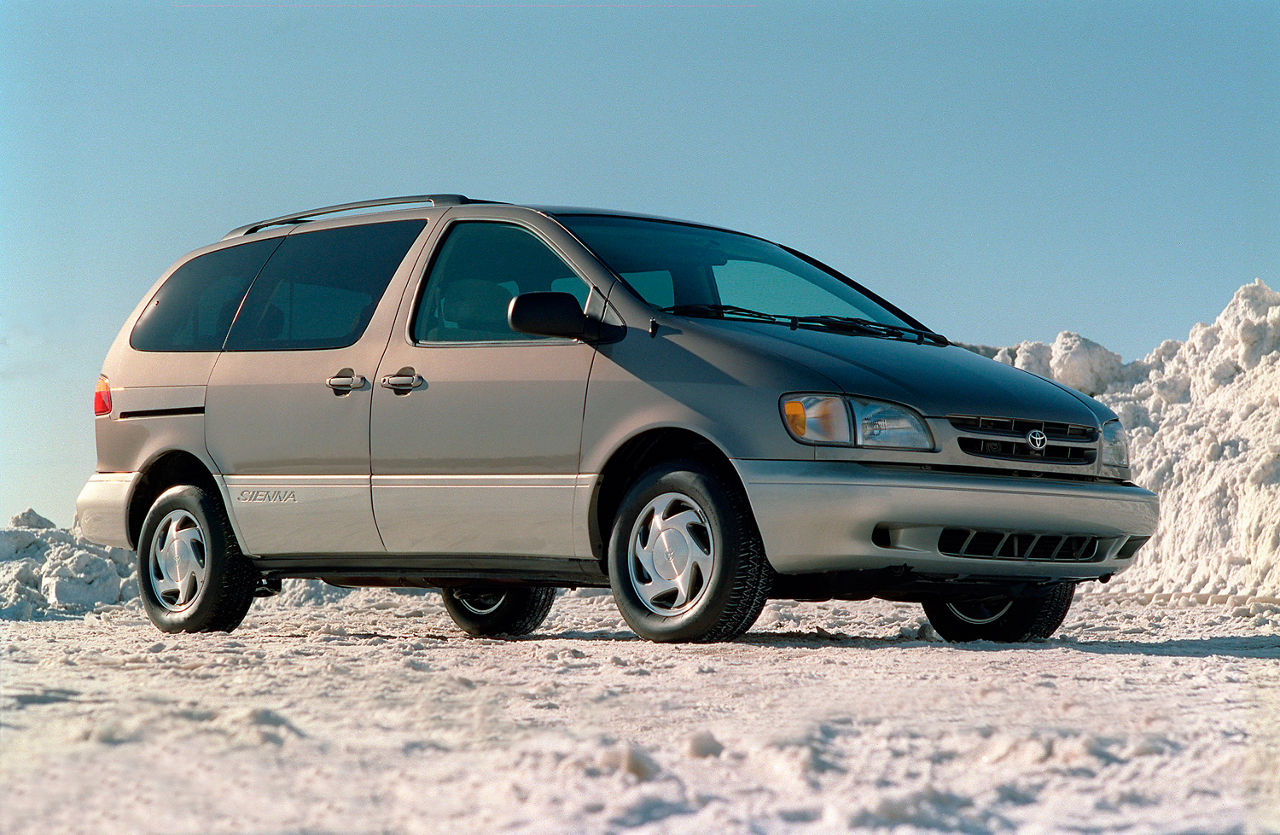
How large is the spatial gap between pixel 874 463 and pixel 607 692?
5.18 ft

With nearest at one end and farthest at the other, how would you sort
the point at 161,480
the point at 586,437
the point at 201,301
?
the point at 586,437 < the point at 161,480 < the point at 201,301

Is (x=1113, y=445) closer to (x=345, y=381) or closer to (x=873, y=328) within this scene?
(x=873, y=328)

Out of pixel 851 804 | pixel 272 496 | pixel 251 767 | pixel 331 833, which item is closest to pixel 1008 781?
pixel 851 804

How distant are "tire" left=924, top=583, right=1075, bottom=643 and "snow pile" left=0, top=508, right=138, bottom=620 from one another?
6.54m

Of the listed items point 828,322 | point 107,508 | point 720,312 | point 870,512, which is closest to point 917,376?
point 870,512

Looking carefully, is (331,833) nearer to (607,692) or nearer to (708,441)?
(607,692)

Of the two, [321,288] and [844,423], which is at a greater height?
[321,288]

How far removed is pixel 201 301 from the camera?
7.75 metres

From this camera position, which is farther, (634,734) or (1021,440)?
(1021,440)

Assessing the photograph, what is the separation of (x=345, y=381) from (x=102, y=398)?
190cm

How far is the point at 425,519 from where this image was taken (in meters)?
6.42

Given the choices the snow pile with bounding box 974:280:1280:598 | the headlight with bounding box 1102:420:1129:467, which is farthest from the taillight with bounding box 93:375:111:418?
the snow pile with bounding box 974:280:1280:598

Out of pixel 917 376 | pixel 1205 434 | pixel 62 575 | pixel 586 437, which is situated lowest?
pixel 62 575

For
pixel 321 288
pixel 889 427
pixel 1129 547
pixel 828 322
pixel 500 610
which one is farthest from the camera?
pixel 500 610
